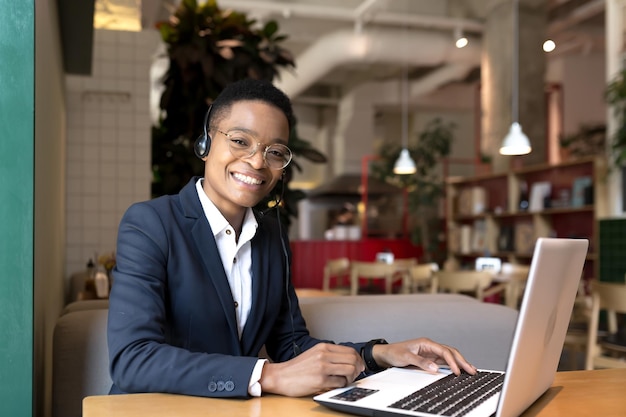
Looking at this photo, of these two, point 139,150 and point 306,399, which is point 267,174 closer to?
point 306,399

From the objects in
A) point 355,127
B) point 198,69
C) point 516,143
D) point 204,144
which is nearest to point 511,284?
point 516,143

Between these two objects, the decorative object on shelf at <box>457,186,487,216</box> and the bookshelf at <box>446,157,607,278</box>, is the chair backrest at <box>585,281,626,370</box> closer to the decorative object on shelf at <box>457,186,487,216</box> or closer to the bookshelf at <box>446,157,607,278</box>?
the bookshelf at <box>446,157,607,278</box>

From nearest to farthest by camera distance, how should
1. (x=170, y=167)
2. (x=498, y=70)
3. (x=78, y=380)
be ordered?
(x=78, y=380) < (x=170, y=167) < (x=498, y=70)

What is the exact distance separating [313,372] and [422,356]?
1.19 ft

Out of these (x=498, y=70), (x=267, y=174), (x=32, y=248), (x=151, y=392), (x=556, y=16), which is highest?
(x=556, y=16)

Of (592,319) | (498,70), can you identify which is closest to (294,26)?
(498,70)

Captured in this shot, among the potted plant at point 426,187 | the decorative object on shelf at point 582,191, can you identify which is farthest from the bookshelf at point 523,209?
the potted plant at point 426,187

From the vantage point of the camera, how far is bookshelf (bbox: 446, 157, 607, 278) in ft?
26.0

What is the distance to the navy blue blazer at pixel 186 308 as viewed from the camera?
4.01ft

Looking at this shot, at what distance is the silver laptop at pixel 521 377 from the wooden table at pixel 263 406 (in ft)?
0.10

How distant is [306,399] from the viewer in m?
1.17

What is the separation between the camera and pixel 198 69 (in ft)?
16.0

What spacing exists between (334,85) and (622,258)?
31.3ft

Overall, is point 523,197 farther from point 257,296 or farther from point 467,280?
point 257,296
